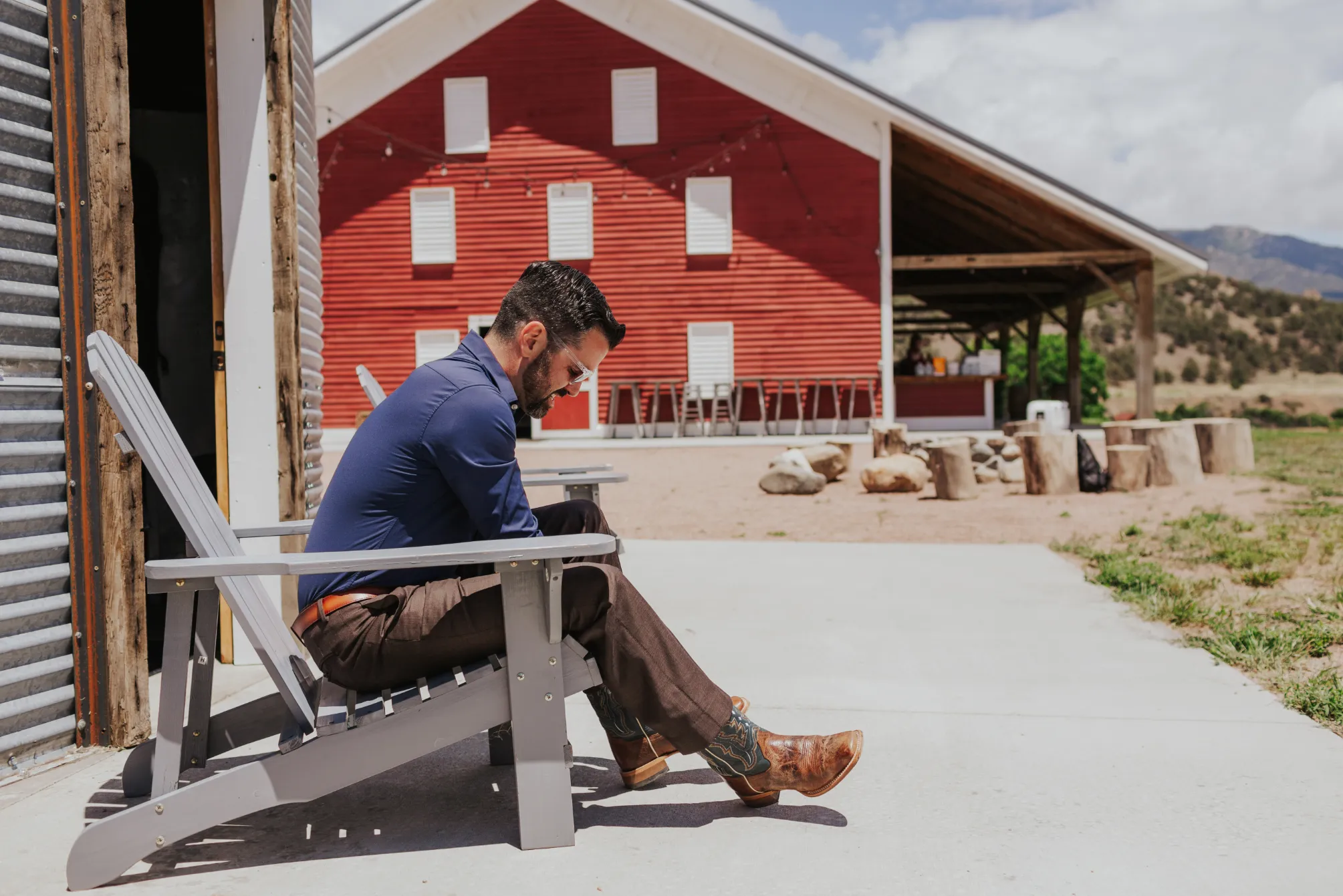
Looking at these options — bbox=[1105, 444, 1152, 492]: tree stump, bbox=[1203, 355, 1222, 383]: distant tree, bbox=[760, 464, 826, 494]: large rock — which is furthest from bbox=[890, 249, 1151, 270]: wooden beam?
bbox=[1203, 355, 1222, 383]: distant tree

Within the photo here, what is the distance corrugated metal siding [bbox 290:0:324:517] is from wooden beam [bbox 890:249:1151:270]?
1593 centimetres

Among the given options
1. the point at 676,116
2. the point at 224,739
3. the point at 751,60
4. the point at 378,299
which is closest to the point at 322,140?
the point at 378,299

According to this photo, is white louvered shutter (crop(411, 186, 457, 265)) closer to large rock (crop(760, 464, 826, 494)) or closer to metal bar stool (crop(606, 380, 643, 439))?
metal bar stool (crop(606, 380, 643, 439))

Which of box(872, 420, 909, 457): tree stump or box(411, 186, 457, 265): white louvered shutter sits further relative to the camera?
box(411, 186, 457, 265): white louvered shutter

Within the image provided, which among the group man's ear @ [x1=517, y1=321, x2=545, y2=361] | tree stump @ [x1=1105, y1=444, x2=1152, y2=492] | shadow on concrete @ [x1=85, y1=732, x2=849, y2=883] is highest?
man's ear @ [x1=517, y1=321, x2=545, y2=361]

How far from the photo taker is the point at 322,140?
20375 mm

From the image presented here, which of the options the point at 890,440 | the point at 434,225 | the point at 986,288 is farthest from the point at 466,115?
the point at 986,288

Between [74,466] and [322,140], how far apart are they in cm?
1865

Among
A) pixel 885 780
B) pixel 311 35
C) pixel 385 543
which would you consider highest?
pixel 311 35

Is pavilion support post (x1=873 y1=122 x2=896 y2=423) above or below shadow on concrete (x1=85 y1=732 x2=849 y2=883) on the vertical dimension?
above

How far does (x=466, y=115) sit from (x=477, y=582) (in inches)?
745

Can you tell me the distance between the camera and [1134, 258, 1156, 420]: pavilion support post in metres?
18.7

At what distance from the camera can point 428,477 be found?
265cm

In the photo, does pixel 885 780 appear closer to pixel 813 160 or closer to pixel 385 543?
pixel 385 543
